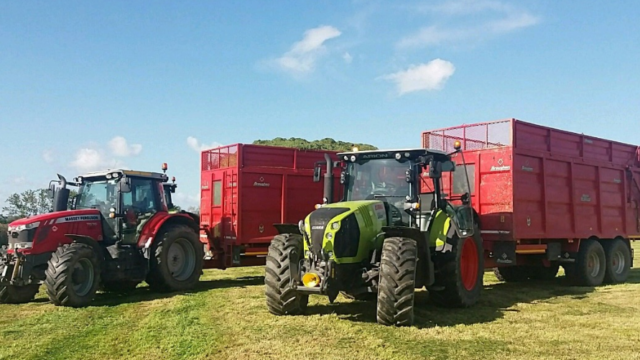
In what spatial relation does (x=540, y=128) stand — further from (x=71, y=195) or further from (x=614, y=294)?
(x=71, y=195)

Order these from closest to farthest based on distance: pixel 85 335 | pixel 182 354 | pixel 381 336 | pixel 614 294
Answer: pixel 182 354
pixel 381 336
pixel 85 335
pixel 614 294

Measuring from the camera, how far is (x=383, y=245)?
7.44 metres

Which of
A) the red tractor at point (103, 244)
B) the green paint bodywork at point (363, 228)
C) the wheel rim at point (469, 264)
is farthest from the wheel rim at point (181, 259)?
the wheel rim at point (469, 264)

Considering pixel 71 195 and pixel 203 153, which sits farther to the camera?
pixel 203 153

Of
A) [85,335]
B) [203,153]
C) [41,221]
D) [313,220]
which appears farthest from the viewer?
[203,153]

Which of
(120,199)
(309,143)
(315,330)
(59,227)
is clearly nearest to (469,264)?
(315,330)

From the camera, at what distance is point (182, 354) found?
19.6 ft

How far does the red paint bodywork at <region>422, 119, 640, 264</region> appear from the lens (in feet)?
35.0

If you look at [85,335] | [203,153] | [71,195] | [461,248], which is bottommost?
[85,335]

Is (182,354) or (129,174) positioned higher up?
(129,174)

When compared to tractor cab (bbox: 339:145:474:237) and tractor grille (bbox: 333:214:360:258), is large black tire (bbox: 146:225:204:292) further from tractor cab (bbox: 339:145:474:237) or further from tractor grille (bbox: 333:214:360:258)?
tractor grille (bbox: 333:214:360:258)

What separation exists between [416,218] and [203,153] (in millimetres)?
6458

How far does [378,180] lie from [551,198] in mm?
Answer: 4535

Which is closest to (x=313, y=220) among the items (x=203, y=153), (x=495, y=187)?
(x=495, y=187)
